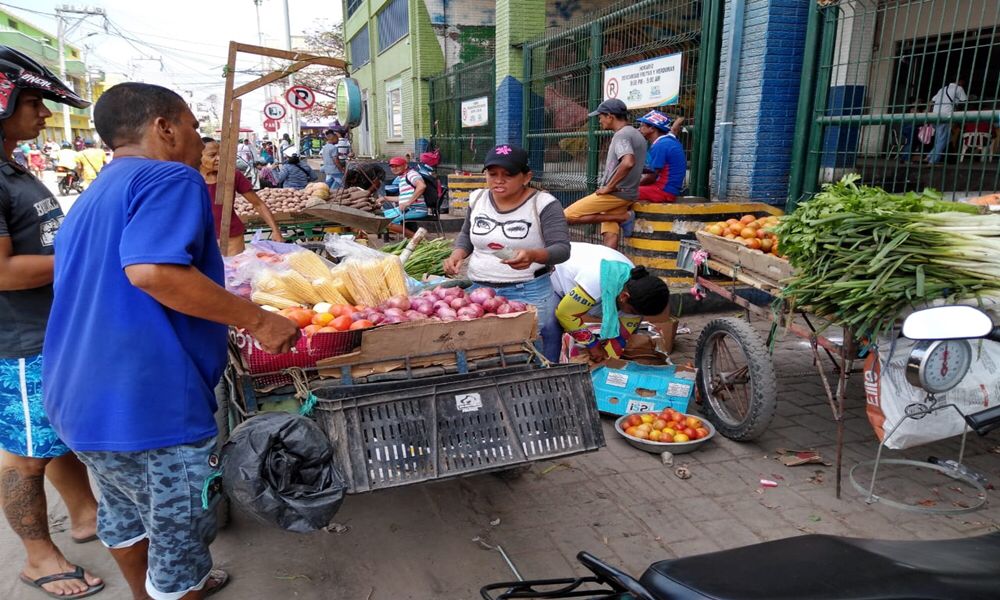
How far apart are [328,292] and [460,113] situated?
13094 mm

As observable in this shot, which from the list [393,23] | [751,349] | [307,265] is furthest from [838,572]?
[393,23]

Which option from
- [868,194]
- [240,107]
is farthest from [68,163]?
[868,194]

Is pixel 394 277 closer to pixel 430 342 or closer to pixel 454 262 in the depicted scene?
pixel 454 262

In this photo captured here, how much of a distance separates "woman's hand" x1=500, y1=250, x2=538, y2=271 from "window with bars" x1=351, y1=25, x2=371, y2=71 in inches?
964

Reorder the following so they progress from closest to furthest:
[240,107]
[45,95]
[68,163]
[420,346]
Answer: [45,95] → [420,346] → [240,107] → [68,163]

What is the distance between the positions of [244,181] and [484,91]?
8781 mm

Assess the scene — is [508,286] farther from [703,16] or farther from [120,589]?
[703,16]

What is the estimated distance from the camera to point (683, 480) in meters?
3.74

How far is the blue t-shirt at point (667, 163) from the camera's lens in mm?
7227

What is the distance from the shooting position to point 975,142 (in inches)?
205

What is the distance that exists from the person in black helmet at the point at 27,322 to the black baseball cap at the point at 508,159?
208cm

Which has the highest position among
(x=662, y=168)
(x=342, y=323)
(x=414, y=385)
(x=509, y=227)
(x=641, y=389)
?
(x=662, y=168)

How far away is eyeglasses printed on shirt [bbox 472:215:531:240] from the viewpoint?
396 cm

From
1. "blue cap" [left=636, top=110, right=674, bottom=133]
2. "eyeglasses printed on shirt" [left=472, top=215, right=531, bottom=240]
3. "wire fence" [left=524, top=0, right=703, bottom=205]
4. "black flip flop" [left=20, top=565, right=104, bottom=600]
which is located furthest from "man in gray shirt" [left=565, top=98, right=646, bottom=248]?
"black flip flop" [left=20, top=565, right=104, bottom=600]
